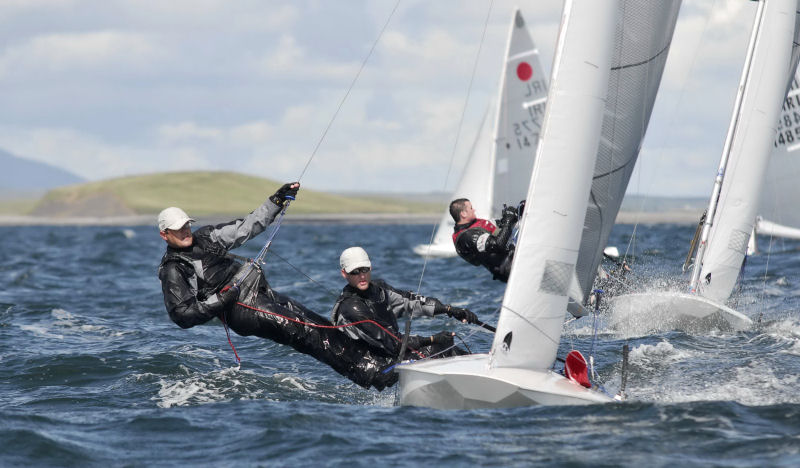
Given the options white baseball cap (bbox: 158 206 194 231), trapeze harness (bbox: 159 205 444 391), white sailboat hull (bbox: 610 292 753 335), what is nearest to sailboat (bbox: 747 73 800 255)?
white sailboat hull (bbox: 610 292 753 335)

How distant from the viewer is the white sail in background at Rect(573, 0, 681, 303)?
9.30 meters

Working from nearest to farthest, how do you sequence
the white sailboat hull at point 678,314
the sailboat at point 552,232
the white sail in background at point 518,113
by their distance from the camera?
the sailboat at point 552,232 → the white sailboat hull at point 678,314 → the white sail in background at point 518,113

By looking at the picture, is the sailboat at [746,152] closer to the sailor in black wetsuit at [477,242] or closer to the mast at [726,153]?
the mast at [726,153]

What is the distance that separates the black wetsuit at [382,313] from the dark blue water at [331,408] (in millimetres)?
542

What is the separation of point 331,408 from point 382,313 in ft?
3.50

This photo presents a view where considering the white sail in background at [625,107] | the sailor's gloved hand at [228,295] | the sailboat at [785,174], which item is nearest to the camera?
the sailor's gloved hand at [228,295]

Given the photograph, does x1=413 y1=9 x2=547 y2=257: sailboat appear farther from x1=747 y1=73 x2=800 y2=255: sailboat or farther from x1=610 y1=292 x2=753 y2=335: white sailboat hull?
x1=610 y1=292 x2=753 y2=335: white sailboat hull

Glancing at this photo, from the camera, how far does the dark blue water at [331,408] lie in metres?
6.48

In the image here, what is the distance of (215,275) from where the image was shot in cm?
863

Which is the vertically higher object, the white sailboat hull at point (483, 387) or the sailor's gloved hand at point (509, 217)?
the sailor's gloved hand at point (509, 217)

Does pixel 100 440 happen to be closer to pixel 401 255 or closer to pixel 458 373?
pixel 458 373

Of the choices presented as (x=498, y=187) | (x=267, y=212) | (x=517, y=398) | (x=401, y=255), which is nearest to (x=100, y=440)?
(x=267, y=212)

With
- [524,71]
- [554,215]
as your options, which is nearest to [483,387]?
[554,215]

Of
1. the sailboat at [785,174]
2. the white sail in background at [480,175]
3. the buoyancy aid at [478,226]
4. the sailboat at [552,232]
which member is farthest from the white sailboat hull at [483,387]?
the white sail in background at [480,175]
